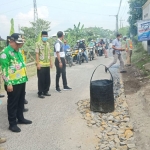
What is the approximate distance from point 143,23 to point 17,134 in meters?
9.80

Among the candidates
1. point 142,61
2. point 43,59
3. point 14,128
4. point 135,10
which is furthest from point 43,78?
point 135,10

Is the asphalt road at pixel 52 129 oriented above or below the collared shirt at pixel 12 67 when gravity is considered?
below

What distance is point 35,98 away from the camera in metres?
6.57

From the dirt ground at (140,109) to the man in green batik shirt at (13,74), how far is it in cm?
220

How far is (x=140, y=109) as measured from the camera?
17.5ft

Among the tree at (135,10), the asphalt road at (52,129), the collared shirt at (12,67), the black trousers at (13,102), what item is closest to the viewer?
the asphalt road at (52,129)

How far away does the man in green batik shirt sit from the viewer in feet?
13.3

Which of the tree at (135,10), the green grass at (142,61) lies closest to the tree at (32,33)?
the green grass at (142,61)

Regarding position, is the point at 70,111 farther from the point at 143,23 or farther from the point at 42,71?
the point at 143,23

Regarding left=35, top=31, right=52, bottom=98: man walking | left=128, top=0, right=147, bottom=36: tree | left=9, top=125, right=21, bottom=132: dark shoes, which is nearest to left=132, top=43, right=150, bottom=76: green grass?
left=35, top=31, right=52, bottom=98: man walking

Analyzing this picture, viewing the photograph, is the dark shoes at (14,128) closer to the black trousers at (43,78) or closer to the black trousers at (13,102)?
the black trousers at (13,102)

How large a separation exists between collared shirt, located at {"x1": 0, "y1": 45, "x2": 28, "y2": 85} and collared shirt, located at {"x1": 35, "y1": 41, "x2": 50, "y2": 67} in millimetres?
1866

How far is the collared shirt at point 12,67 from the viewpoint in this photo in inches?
159

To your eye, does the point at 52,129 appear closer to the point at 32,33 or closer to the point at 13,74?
the point at 13,74
